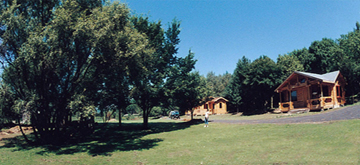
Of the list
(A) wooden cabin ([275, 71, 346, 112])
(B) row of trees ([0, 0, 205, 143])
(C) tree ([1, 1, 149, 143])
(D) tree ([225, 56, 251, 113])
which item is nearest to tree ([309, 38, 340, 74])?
(D) tree ([225, 56, 251, 113])

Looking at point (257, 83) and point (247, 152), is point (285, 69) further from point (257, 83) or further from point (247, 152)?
point (247, 152)

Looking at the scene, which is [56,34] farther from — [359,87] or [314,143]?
[359,87]

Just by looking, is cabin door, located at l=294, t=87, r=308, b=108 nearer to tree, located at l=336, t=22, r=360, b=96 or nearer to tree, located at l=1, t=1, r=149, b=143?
tree, located at l=336, t=22, r=360, b=96

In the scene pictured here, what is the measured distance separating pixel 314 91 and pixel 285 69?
44.5ft

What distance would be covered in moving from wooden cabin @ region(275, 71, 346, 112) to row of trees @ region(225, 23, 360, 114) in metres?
5.60

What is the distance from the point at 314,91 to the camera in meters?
31.2

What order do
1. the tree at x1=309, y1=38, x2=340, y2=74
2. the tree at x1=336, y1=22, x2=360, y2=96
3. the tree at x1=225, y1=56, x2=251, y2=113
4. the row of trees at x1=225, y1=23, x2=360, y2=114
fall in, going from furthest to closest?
the tree at x1=225, y1=56, x2=251, y2=113 < the tree at x1=309, y1=38, x2=340, y2=74 < the row of trees at x1=225, y1=23, x2=360, y2=114 < the tree at x1=336, y1=22, x2=360, y2=96

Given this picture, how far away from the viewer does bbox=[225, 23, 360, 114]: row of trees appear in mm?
37481

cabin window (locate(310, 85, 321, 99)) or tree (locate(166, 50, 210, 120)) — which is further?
cabin window (locate(310, 85, 321, 99))

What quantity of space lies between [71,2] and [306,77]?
2896 cm

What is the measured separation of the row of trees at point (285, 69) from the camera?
37481 mm

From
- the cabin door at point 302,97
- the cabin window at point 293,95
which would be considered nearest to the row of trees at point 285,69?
the cabin window at point 293,95

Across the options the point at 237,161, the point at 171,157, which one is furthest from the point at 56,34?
the point at 237,161

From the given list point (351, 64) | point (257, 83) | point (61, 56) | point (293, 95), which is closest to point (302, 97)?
point (293, 95)
